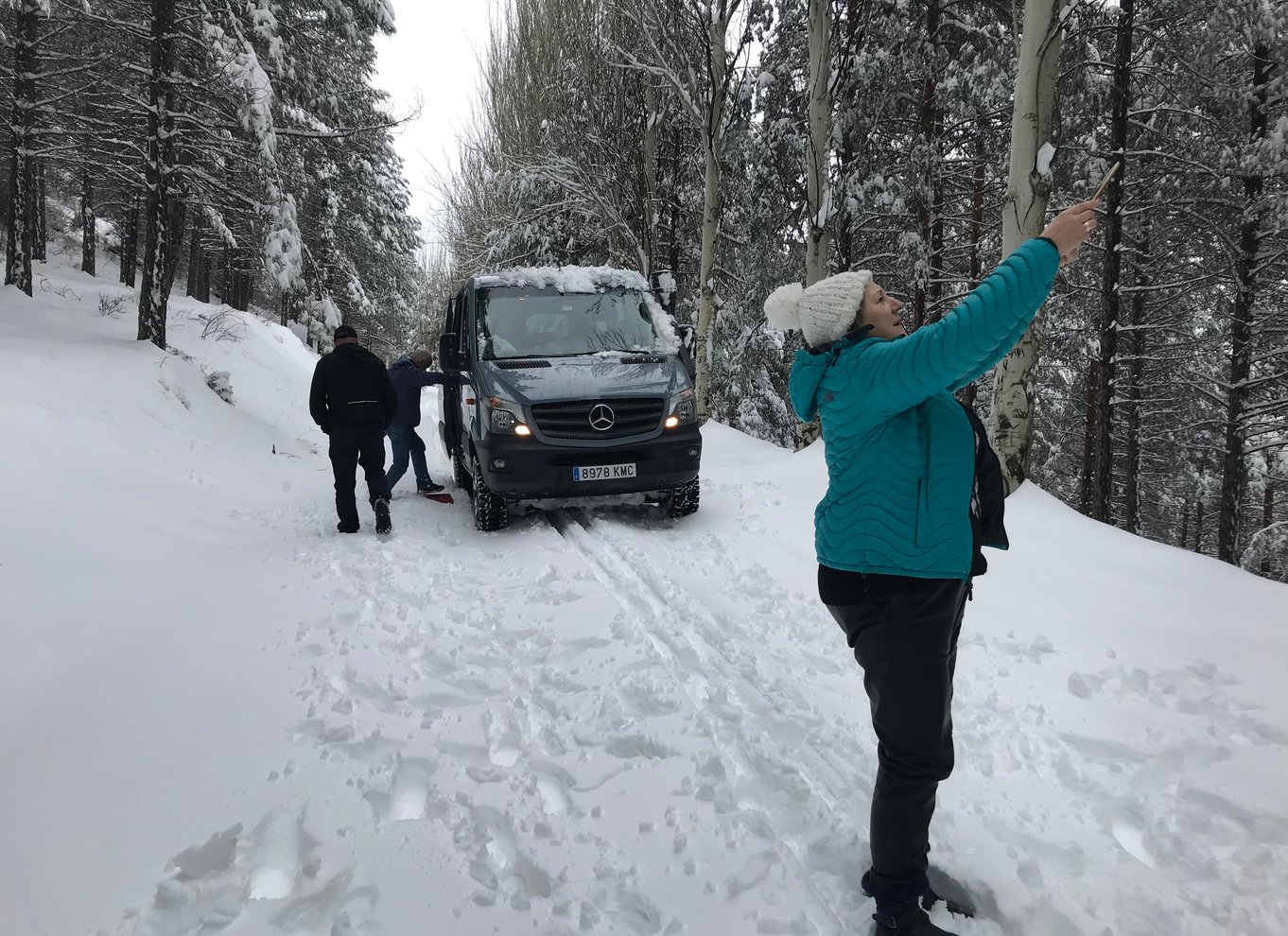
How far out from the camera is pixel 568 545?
6379 millimetres

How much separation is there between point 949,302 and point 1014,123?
799 centimetres

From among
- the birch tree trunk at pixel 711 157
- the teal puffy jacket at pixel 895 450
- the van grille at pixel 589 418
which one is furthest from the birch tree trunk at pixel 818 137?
the teal puffy jacket at pixel 895 450

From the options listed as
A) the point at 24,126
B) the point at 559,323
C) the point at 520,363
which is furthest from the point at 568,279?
the point at 24,126

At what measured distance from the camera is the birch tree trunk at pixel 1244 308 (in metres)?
11.0

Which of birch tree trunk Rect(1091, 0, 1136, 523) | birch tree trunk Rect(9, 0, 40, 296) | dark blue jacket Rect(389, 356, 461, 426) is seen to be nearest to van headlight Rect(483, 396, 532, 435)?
dark blue jacket Rect(389, 356, 461, 426)

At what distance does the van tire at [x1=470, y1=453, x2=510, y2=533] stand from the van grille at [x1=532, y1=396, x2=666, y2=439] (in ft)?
2.61

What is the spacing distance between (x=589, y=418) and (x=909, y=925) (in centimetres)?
498

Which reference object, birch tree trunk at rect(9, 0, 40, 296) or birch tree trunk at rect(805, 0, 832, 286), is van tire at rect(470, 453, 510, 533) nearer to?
birch tree trunk at rect(805, 0, 832, 286)

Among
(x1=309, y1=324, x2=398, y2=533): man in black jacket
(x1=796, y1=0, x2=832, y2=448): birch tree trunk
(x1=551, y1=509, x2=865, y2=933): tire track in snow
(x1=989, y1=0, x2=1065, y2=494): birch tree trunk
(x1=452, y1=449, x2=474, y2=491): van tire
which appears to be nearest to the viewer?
(x1=551, y1=509, x2=865, y2=933): tire track in snow

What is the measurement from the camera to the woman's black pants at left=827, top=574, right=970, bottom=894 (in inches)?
80.8

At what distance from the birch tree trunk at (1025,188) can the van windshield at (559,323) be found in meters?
3.37

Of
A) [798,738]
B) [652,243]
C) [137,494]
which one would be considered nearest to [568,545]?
[798,738]

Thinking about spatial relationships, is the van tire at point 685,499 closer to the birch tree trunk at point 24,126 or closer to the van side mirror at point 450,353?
the van side mirror at point 450,353

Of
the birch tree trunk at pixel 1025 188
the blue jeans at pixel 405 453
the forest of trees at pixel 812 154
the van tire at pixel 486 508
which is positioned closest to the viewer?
the birch tree trunk at pixel 1025 188
